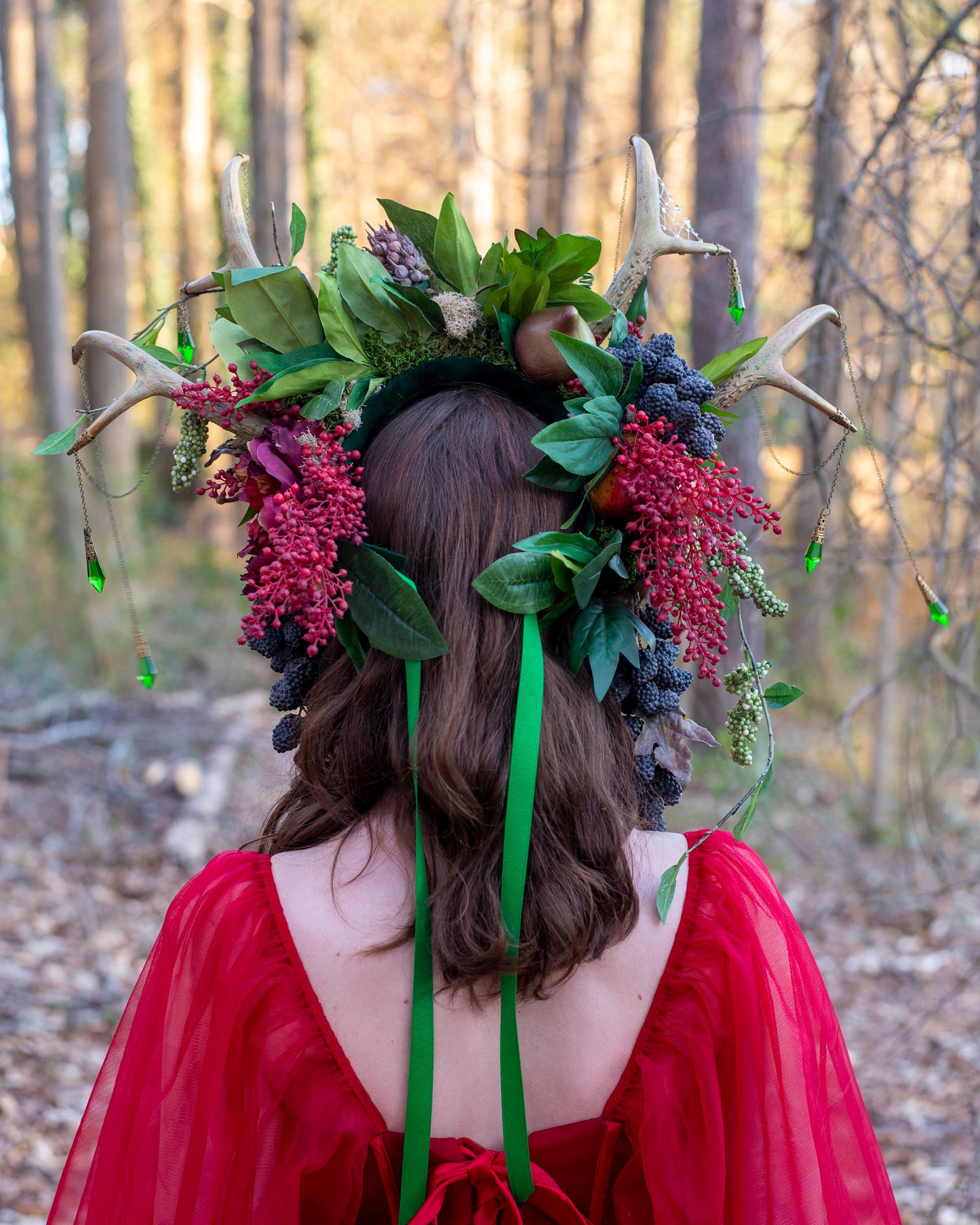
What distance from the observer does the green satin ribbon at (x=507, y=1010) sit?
47.5 inches

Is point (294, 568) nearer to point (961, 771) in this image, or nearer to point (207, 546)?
point (961, 771)

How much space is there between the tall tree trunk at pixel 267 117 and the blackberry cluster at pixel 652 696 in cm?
839

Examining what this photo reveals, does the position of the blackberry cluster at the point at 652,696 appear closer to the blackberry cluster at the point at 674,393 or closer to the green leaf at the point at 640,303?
A: the blackberry cluster at the point at 674,393

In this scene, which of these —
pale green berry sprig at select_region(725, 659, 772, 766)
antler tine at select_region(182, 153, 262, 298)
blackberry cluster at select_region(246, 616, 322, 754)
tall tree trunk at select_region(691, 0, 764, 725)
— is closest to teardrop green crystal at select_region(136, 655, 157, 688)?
blackberry cluster at select_region(246, 616, 322, 754)

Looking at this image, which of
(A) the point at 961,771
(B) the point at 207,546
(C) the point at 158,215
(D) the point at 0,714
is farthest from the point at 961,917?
(C) the point at 158,215

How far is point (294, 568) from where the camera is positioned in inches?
50.4

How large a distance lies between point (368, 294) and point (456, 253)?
15 centimetres

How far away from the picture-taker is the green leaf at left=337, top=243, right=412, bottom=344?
4.78 feet

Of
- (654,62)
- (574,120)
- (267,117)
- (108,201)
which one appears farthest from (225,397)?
(574,120)

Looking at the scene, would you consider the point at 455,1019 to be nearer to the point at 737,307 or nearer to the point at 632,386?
the point at 632,386

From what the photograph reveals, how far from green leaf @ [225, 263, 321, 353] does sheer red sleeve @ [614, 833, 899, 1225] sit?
98 centimetres

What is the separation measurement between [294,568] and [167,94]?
21692mm

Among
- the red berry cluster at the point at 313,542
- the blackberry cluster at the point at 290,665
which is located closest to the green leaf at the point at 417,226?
the red berry cluster at the point at 313,542

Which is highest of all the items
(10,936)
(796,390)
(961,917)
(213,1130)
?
(796,390)
